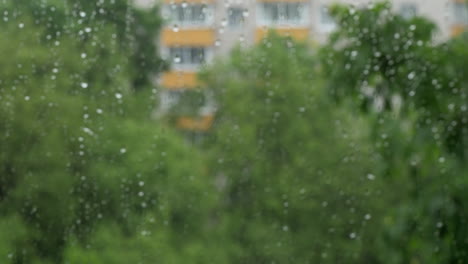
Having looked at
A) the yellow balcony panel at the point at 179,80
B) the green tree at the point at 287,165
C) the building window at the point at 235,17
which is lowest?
the green tree at the point at 287,165

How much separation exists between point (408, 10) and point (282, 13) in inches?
15.3

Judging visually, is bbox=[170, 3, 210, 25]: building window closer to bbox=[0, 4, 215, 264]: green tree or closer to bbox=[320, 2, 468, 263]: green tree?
bbox=[0, 4, 215, 264]: green tree

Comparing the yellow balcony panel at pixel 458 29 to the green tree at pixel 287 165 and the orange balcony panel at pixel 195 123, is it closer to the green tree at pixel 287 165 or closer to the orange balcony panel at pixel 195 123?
the green tree at pixel 287 165

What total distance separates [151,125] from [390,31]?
448mm

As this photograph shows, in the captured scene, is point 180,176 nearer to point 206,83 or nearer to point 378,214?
point 206,83

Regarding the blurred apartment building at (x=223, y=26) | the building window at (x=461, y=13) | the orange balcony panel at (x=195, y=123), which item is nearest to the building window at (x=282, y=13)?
the blurred apartment building at (x=223, y=26)

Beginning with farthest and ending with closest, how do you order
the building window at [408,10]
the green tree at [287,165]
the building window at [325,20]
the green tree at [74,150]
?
the green tree at [287,165] → the building window at [325,20] → the building window at [408,10] → the green tree at [74,150]

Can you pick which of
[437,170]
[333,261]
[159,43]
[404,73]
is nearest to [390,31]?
[404,73]

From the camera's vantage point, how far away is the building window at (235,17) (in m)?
1.76

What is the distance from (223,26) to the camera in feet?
5.70

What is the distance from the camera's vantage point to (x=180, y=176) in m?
1.55

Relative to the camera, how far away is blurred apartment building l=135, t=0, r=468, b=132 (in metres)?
1.58

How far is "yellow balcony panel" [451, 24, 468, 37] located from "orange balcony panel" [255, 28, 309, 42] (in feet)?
1.34

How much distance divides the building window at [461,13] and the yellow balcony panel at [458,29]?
11mm
